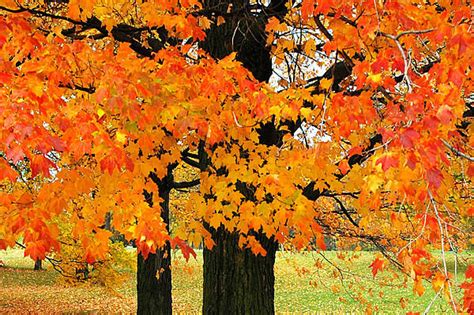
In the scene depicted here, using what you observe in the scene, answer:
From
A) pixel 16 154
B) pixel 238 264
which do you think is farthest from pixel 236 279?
pixel 16 154

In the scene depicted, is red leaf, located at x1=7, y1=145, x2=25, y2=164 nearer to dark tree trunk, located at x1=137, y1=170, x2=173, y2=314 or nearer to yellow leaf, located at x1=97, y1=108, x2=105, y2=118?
yellow leaf, located at x1=97, y1=108, x2=105, y2=118

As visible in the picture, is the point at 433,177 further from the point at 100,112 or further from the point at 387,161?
the point at 100,112

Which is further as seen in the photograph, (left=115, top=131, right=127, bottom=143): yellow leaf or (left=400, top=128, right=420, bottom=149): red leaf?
(left=115, top=131, right=127, bottom=143): yellow leaf

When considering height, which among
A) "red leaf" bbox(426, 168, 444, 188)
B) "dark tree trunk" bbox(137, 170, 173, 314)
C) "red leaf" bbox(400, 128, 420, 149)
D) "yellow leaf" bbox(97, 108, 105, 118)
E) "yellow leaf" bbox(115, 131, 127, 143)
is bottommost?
"dark tree trunk" bbox(137, 170, 173, 314)

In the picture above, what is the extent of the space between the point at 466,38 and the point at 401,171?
916mm

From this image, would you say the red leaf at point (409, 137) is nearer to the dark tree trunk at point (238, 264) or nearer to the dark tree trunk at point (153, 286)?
the dark tree trunk at point (238, 264)

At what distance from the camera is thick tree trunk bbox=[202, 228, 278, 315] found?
672cm

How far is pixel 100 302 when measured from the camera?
20688mm

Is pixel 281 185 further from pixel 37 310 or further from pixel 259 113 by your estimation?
pixel 37 310

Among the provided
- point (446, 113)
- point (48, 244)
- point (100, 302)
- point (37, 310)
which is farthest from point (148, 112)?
point (100, 302)

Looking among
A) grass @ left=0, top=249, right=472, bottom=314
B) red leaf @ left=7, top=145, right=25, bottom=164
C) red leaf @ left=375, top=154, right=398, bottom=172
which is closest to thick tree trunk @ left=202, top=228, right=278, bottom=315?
red leaf @ left=7, top=145, right=25, bottom=164

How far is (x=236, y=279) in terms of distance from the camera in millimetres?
6734

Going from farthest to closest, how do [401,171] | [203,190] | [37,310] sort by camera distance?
[37,310]
[203,190]
[401,171]

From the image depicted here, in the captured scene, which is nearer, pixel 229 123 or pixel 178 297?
pixel 229 123
